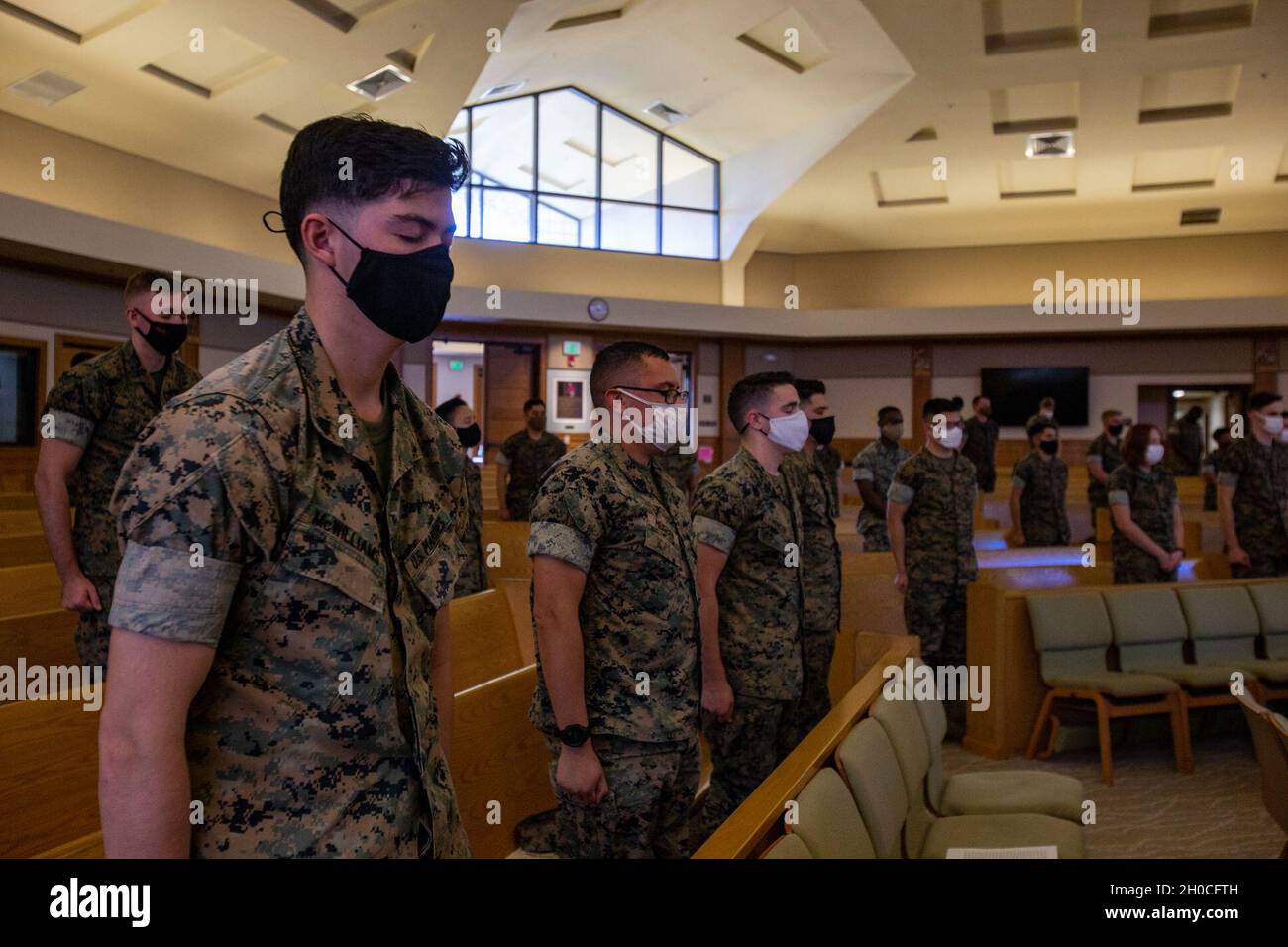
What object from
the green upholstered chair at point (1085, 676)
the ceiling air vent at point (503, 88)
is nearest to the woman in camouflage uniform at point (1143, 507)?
the green upholstered chair at point (1085, 676)

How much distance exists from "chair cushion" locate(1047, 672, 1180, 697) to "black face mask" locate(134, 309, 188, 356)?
401 cm

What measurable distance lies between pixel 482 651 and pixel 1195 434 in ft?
40.8

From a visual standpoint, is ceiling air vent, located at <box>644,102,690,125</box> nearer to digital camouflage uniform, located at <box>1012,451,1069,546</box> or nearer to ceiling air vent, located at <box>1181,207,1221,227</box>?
ceiling air vent, located at <box>1181,207,1221,227</box>

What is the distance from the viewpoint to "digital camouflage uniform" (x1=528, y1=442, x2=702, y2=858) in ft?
7.12

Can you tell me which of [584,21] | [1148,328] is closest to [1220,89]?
[1148,328]

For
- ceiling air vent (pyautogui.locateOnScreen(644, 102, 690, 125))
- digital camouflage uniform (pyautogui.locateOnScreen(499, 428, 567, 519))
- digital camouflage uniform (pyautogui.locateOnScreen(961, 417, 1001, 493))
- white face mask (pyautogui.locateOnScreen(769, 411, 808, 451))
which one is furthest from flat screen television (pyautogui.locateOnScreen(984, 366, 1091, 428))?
white face mask (pyautogui.locateOnScreen(769, 411, 808, 451))

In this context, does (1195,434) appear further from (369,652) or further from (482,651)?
(369,652)

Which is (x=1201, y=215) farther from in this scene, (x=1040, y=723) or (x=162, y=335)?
(x=162, y=335)

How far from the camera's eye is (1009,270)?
611 inches

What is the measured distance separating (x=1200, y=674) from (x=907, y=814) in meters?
2.74

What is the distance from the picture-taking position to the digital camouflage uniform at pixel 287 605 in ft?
3.18

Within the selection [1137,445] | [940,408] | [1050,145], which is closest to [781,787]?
[940,408]

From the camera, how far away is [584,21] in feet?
35.3

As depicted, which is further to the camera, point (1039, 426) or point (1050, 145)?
point (1050, 145)
